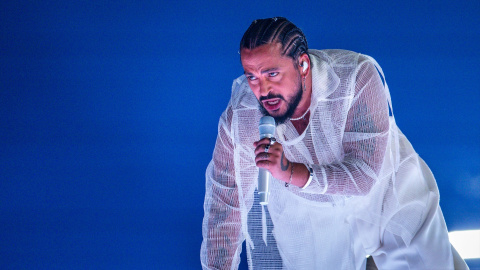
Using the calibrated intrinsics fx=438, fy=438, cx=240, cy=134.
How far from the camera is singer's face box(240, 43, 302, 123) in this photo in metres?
1.31

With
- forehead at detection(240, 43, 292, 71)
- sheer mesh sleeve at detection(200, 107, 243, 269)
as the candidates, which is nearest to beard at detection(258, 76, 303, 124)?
forehead at detection(240, 43, 292, 71)

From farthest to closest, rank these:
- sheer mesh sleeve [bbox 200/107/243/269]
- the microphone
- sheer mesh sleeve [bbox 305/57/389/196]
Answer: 1. sheer mesh sleeve [bbox 200/107/243/269]
2. sheer mesh sleeve [bbox 305/57/389/196]
3. the microphone

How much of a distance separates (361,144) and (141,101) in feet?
3.73

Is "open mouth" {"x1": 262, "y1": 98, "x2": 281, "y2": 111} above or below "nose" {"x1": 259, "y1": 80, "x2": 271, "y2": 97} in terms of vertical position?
below

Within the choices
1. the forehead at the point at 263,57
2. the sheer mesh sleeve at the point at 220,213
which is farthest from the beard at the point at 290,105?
the sheer mesh sleeve at the point at 220,213

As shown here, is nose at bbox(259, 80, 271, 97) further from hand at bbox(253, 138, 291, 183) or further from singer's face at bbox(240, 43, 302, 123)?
hand at bbox(253, 138, 291, 183)

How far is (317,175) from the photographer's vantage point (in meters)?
1.29

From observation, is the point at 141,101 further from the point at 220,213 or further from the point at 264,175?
the point at 264,175

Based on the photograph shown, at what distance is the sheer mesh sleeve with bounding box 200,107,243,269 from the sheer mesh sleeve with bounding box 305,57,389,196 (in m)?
0.34

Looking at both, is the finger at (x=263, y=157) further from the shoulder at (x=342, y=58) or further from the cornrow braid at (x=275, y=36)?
the shoulder at (x=342, y=58)

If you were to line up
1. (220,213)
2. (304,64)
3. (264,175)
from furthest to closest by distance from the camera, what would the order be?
(220,213), (304,64), (264,175)

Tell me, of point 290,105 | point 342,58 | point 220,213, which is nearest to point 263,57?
point 290,105

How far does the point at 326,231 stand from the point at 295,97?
485 millimetres

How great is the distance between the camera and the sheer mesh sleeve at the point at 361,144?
1.30 meters
